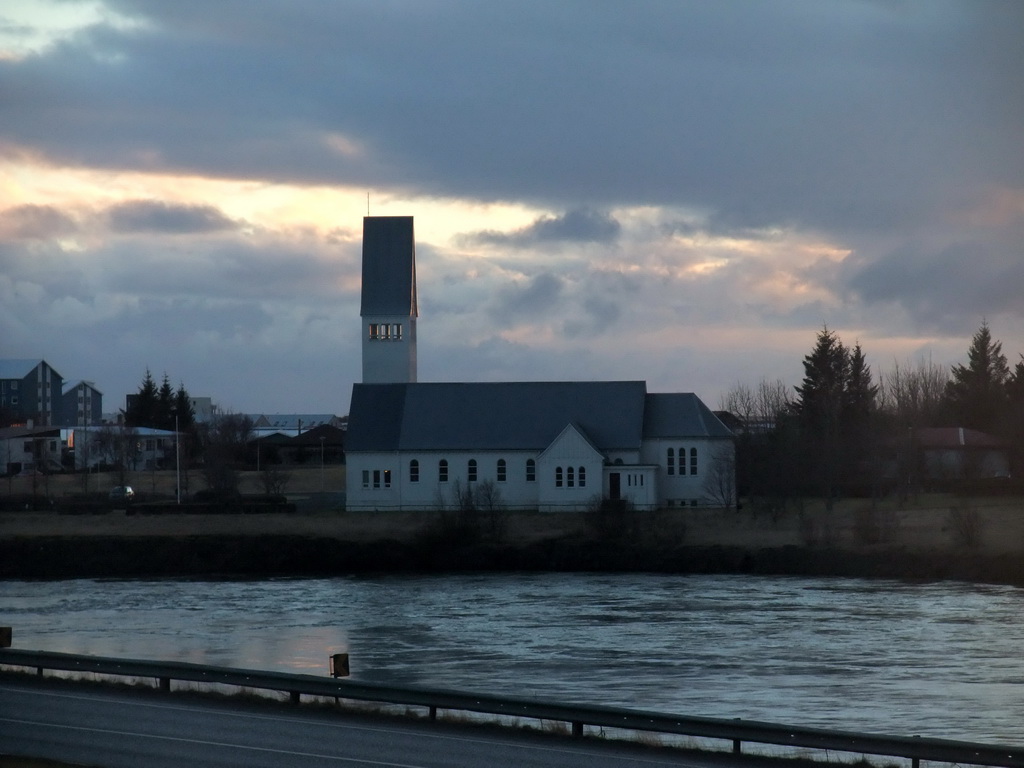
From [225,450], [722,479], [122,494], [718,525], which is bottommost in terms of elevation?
[718,525]

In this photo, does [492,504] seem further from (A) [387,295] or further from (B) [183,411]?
(B) [183,411]

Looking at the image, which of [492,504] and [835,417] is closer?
[492,504]

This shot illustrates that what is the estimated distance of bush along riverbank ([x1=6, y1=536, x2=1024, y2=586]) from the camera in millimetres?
53938

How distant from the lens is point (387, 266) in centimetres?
7862

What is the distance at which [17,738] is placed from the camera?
1889cm

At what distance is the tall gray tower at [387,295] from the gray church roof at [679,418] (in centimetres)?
1557

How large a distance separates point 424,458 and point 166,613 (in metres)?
29.3

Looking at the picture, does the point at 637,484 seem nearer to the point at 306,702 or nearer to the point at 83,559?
the point at 83,559

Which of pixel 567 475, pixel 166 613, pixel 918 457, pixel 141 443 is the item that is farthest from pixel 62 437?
pixel 166 613

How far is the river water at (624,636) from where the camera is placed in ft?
84.4

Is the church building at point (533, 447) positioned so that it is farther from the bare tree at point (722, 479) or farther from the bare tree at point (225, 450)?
the bare tree at point (225, 450)

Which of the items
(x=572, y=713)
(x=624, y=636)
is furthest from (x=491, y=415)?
(x=572, y=713)

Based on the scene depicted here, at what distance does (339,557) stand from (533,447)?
1489cm

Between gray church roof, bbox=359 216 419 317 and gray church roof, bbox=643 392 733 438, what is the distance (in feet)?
52.6
